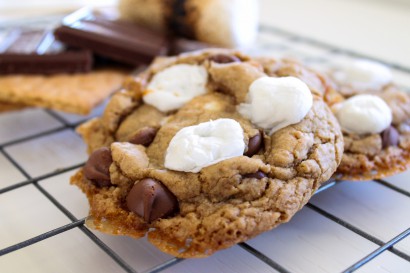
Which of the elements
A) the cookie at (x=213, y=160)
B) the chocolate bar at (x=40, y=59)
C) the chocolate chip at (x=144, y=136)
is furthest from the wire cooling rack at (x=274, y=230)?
the chocolate bar at (x=40, y=59)

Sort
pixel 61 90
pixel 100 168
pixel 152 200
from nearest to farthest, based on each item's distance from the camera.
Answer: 1. pixel 152 200
2. pixel 100 168
3. pixel 61 90

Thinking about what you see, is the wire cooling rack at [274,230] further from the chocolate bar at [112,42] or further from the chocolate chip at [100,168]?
the chocolate bar at [112,42]

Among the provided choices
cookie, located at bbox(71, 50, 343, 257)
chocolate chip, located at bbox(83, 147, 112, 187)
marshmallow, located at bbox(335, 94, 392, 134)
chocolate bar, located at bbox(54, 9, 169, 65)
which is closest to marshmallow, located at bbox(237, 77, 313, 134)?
cookie, located at bbox(71, 50, 343, 257)

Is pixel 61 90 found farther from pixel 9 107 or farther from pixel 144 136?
pixel 144 136

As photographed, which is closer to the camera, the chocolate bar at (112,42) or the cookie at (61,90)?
the cookie at (61,90)

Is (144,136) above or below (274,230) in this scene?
above

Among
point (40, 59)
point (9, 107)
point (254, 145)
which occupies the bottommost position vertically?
point (9, 107)

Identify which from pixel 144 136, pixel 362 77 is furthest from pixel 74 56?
pixel 362 77

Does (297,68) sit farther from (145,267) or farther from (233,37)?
(233,37)
